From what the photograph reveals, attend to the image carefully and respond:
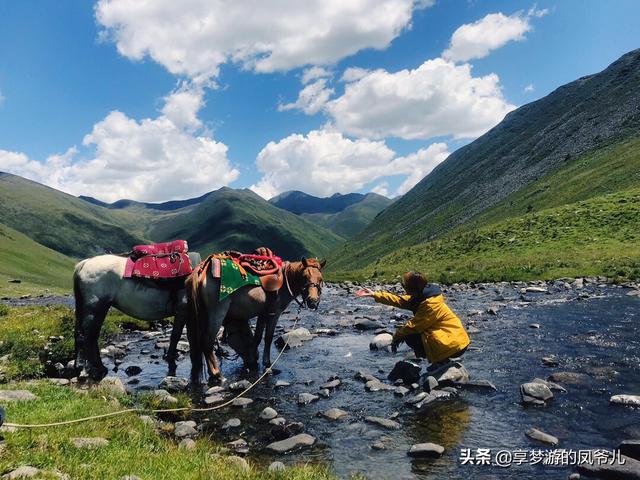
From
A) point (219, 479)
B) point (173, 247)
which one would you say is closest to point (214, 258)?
point (173, 247)

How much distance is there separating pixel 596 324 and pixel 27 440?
18.3m

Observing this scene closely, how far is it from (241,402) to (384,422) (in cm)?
367

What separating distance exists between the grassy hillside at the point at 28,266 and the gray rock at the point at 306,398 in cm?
7236

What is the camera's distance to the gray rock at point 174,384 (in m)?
11.9

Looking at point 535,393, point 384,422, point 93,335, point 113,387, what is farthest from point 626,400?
point 93,335

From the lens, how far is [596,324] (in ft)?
55.2

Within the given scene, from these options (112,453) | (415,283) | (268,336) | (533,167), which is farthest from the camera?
(533,167)

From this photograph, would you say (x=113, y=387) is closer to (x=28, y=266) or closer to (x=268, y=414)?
(x=268, y=414)

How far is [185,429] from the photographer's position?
8789 mm

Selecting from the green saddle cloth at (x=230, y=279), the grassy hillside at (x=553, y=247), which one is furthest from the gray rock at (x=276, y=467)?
the grassy hillside at (x=553, y=247)

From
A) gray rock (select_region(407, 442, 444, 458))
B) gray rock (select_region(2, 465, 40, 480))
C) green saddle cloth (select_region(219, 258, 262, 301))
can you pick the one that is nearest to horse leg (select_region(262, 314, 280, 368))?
green saddle cloth (select_region(219, 258, 262, 301))

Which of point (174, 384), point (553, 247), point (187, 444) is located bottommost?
point (174, 384)

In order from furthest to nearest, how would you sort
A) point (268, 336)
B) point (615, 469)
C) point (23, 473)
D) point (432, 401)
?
1. point (268, 336)
2. point (432, 401)
3. point (615, 469)
4. point (23, 473)

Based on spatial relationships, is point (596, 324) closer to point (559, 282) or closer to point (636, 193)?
point (559, 282)
